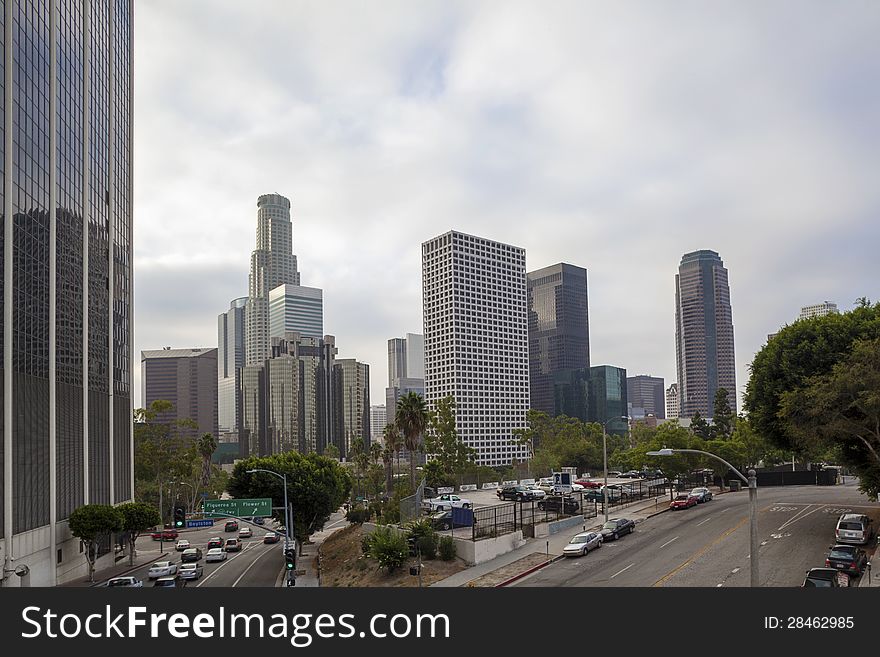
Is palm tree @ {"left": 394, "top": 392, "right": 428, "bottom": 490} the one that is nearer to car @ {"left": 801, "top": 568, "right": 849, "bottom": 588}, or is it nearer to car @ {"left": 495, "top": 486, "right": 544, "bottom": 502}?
car @ {"left": 495, "top": 486, "right": 544, "bottom": 502}

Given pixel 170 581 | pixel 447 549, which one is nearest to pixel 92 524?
pixel 170 581

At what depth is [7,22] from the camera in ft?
151

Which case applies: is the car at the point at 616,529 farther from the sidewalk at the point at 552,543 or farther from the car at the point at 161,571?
the car at the point at 161,571

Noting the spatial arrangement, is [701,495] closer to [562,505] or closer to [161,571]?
[562,505]

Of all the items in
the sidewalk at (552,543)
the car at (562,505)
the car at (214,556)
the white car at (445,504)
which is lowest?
the car at (214,556)

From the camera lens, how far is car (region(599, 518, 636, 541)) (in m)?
51.2

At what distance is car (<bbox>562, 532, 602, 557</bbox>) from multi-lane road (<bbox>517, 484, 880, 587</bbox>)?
2.07 feet

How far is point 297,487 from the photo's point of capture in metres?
62.8

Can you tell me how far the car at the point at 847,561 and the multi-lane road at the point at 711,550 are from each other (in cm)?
162

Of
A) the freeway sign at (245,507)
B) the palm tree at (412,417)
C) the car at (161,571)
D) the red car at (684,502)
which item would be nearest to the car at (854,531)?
the red car at (684,502)

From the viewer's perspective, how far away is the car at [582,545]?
1838 inches

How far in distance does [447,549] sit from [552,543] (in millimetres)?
8490

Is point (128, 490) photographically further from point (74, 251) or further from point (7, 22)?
point (7, 22)
